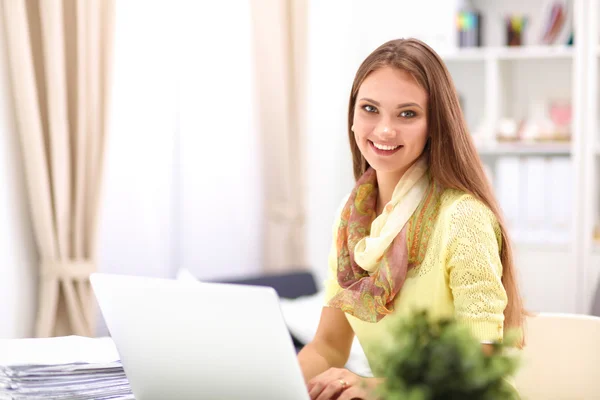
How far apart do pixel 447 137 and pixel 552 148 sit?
2.47 m

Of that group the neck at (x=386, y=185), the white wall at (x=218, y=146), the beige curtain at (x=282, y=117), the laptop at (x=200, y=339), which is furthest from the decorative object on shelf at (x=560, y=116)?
the laptop at (x=200, y=339)

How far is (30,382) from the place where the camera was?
1.18 meters

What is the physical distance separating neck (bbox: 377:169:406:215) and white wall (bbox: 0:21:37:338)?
120 cm

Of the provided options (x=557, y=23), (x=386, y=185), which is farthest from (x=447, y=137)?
(x=557, y=23)

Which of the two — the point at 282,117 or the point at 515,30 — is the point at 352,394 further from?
the point at 515,30

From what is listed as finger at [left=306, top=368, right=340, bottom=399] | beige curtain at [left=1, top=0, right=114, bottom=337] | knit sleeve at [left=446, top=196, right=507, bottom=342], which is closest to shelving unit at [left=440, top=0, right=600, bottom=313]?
beige curtain at [left=1, top=0, right=114, bottom=337]

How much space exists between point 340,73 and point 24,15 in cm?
195

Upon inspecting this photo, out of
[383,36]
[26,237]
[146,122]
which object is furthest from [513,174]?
[26,237]

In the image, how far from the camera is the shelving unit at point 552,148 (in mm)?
3572

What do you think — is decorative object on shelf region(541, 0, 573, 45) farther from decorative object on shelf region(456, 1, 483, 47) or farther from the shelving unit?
decorative object on shelf region(456, 1, 483, 47)

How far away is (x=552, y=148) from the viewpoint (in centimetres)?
369

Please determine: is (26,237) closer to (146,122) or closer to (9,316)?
(9,316)

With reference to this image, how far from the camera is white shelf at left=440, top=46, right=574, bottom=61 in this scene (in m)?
3.64

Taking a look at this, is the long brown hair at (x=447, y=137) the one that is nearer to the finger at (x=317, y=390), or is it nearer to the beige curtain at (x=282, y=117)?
the finger at (x=317, y=390)
